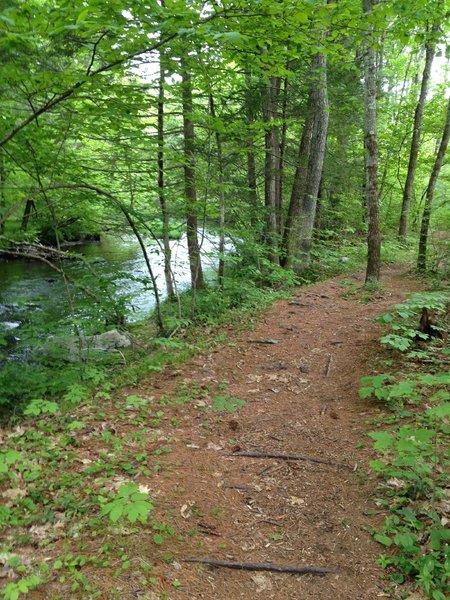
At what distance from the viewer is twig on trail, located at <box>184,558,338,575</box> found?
2730 mm

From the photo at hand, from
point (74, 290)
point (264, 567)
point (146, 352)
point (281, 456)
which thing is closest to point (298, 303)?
point (146, 352)

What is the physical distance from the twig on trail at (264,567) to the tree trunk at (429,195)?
30.9 feet

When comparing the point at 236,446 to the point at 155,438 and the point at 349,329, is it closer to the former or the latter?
the point at 155,438

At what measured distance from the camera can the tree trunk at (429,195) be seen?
10.1m

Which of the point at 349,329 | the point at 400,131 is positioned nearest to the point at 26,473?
the point at 349,329

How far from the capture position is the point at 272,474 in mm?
3744

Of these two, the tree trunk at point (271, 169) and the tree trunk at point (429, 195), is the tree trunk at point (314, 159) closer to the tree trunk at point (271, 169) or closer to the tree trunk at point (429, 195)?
the tree trunk at point (271, 169)

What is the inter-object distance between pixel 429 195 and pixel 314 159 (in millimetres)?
3350

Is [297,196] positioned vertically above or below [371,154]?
below

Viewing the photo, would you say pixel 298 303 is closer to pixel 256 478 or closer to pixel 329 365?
pixel 329 365

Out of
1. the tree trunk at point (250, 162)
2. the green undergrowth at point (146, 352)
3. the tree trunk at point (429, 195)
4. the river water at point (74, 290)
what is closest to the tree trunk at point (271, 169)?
the tree trunk at point (250, 162)

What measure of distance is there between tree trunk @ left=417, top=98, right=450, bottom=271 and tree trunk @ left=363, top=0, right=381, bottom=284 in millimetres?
2023

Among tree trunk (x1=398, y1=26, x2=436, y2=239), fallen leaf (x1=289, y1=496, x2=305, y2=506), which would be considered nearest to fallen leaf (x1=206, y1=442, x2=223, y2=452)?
fallen leaf (x1=289, y1=496, x2=305, y2=506)

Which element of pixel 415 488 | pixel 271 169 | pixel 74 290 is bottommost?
pixel 415 488
